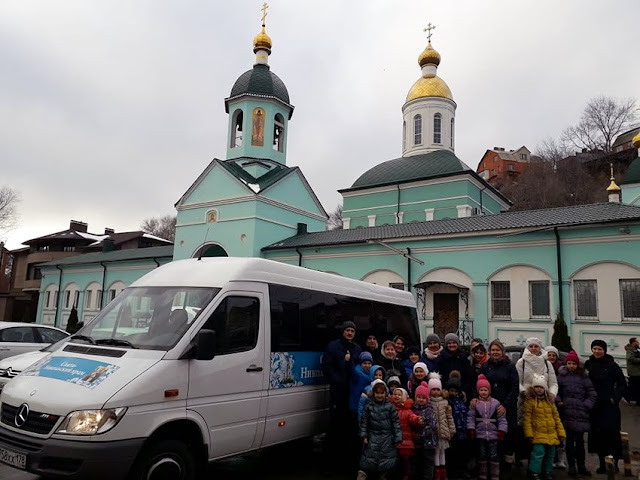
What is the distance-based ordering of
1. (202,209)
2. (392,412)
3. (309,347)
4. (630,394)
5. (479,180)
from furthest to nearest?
1. (479,180)
2. (202,209)
3. (630,394)
4. (309,347)
5. (392,412)

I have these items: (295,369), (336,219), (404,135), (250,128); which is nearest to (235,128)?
(250,128)

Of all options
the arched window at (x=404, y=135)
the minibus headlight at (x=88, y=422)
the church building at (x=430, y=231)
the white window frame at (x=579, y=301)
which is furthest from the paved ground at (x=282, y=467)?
the arched window at (x=404, y=135)

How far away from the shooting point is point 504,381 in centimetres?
633

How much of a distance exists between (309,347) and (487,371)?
2.39 m

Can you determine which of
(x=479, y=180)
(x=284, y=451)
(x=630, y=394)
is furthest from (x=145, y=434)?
(x=479, y=180)

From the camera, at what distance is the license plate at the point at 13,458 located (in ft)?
14.3

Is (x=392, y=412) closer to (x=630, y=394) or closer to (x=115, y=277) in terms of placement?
(x=630, y=394)

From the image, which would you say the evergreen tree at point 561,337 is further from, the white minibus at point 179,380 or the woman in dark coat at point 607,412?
the white minibus at point 179,380

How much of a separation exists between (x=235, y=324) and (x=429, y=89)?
31.1 m

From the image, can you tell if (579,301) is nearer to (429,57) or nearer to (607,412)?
(607,412)

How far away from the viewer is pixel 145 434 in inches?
178

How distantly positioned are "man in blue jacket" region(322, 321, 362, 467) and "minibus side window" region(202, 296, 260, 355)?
123 centimetres

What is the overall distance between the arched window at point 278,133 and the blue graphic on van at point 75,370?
23341mm

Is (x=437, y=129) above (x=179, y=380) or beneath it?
above
